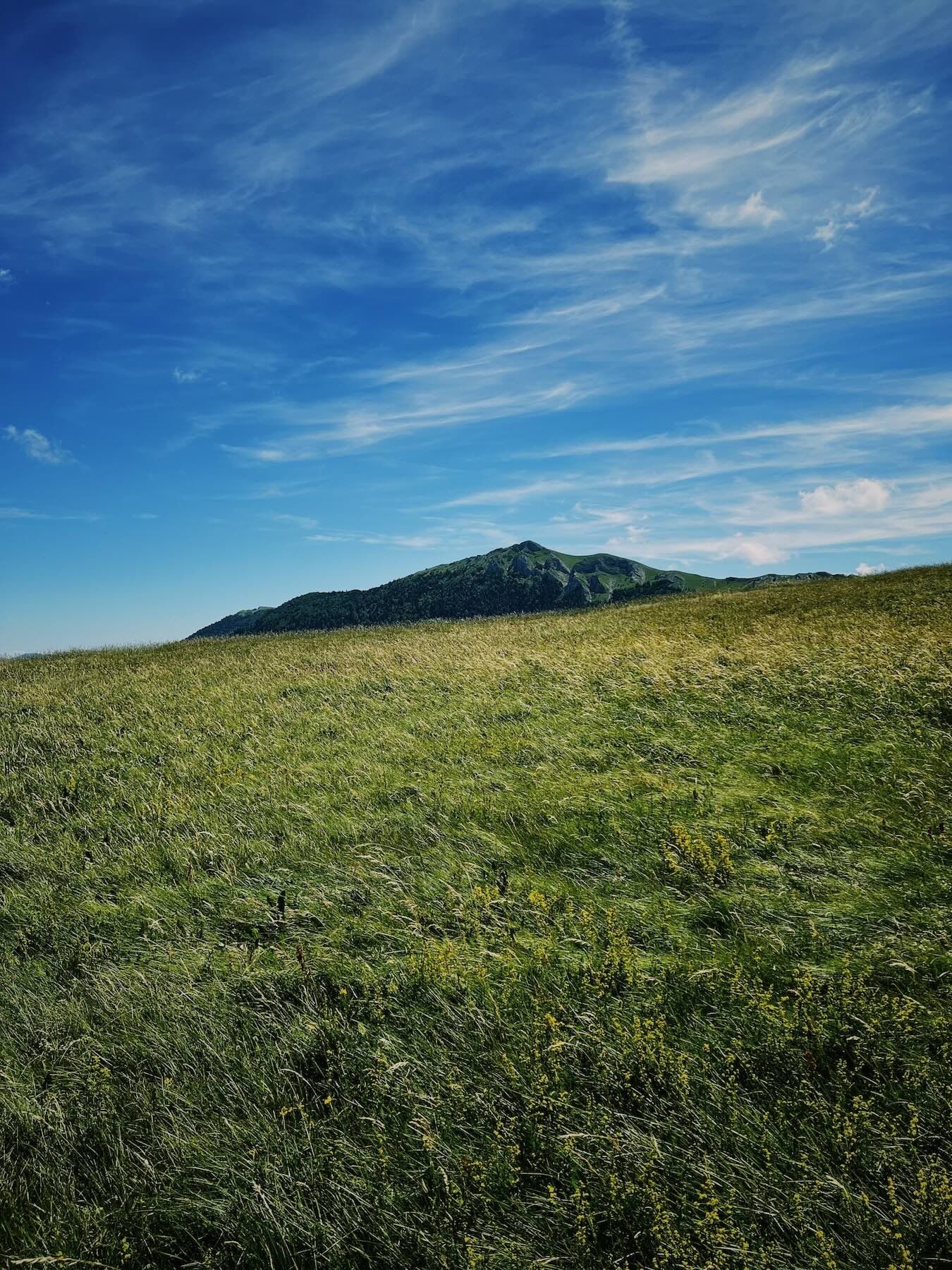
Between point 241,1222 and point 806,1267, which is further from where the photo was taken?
point 241,1222

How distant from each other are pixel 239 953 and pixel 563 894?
297cm

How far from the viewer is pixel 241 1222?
325cm

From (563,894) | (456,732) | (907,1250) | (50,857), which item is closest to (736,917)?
(563,894)

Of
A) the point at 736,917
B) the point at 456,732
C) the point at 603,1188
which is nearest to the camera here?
the point at 603,1188

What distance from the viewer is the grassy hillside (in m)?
3.13

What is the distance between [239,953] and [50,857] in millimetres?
4119

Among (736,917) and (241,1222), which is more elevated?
(736,917)

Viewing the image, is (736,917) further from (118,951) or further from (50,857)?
(50,857)

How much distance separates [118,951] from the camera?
19.2 feet

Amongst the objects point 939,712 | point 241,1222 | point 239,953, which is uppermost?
point 939,712

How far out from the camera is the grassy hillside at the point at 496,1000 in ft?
10.3

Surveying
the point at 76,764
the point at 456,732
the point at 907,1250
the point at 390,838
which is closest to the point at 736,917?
the point at 907,1250

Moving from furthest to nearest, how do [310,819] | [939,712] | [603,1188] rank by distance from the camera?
[939,712] < [310,819] < [603,1188]

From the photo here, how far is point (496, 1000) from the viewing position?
4551 millimetres
